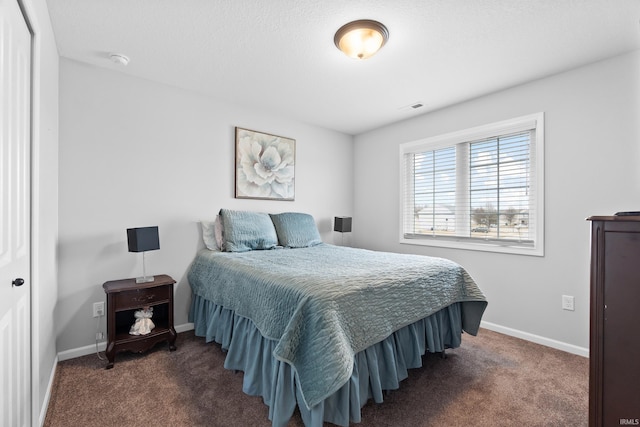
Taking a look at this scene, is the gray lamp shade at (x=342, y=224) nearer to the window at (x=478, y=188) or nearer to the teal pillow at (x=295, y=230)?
the teal pillow at (x=295, y=230)

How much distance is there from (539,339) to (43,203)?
3954 mm

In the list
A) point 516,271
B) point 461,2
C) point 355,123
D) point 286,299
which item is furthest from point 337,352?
point 355,123

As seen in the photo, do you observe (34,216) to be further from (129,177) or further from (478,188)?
(478,188)

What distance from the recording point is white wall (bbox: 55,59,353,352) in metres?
2.41

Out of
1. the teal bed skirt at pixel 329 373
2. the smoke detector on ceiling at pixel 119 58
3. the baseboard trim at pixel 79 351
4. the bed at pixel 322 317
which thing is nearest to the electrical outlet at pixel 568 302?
the bed at pixel 322 317

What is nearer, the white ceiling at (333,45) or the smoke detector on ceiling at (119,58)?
the white ceiling at (333,45)

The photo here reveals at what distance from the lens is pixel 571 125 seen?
8.37ft

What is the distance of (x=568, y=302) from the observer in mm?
2562

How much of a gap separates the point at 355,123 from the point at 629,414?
3.58 meters

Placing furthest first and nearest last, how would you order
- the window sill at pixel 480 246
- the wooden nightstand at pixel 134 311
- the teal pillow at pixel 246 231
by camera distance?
the teal pillow at pixel 246 231 < the window sill at pixel 480 246 < the wooden nightstand at pixel 134 311

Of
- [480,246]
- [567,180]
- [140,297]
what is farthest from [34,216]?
[567,180]

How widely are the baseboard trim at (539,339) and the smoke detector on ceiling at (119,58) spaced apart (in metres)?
4.13

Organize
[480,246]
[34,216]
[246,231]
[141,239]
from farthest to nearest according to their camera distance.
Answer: [480,246]
[246,231]
[141,239]
[34,216]

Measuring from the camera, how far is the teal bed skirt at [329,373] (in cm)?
152
